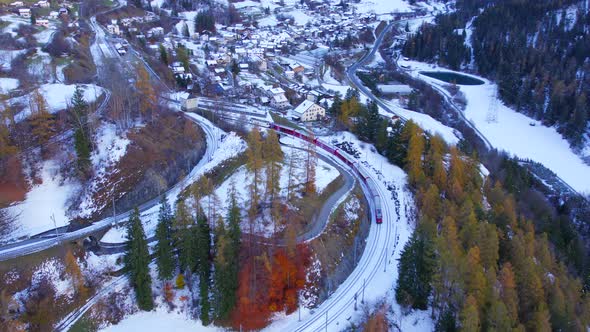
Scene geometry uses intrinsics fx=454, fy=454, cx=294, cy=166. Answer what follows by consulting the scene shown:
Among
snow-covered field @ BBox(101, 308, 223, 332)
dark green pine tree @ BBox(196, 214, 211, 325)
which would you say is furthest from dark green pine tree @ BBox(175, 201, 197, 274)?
snow-covered field @ BBox(101, 308, 223, 332)

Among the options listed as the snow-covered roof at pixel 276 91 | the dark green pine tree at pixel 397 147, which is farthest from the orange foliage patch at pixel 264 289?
the snow-covered roof at pixel 276 91

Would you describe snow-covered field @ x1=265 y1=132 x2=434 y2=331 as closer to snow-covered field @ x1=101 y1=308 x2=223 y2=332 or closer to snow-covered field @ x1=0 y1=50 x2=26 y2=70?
snow-covered field @ x1=101 y1=308 x2=223 y2=332

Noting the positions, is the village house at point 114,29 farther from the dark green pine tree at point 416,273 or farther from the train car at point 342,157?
the dark green pine tree at point 416,273

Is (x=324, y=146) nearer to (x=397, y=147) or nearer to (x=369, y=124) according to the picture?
(x=369, y=124)

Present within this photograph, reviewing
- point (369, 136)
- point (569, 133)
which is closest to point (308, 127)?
point (369, 136)

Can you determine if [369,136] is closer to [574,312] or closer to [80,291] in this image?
[574,312]

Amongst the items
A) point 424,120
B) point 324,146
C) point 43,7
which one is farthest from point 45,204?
point 43,7
